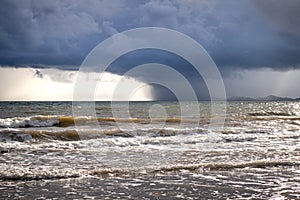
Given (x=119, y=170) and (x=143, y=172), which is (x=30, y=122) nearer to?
(x=119, y=170)

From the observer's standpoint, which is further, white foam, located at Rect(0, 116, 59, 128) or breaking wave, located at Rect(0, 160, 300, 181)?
white foam, located at Rect(0, 116, 59, 128)

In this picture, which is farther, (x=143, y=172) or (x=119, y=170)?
(x=119, y=170)

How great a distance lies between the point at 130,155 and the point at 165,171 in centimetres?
363

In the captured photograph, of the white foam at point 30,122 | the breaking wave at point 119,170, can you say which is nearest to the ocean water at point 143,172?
the breaking wave at point 119,170

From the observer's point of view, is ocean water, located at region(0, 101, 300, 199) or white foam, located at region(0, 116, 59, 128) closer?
ocean water, located at region(0, 101, 300, 199)

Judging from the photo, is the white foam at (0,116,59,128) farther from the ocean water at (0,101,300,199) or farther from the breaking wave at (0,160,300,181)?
the breaking wave at (0,160,300,181)

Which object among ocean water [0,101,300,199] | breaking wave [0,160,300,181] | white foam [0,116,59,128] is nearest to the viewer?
ocean water [0,101,300,199]

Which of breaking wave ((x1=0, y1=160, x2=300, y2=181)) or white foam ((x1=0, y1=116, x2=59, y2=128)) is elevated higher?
white foam ((x1=0, y1=116, x2=59, y2=128))

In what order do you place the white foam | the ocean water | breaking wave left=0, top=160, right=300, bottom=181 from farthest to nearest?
1. the white foam
2. breaking wave left=0, top=160, right=300, bottom=181
3. the ocean water

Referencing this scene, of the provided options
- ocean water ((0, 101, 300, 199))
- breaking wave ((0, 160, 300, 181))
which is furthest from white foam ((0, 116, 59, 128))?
breaking wave ((0, 160, 300, 181))

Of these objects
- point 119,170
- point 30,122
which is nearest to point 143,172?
point 119,170

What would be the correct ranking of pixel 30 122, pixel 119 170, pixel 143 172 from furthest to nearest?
pixel 30 122 → pixel 119 170 → pixel 143 172

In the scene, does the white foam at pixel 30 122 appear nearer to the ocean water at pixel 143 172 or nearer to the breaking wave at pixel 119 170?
the ocean water at pixel 143 172

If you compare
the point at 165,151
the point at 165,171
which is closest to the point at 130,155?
the point at 165,151
